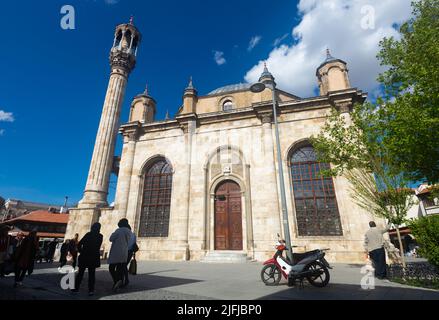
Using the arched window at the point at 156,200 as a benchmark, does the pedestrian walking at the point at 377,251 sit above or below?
below

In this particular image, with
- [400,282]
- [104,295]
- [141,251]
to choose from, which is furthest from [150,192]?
[400,282]

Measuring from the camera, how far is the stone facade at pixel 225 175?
1306 cm

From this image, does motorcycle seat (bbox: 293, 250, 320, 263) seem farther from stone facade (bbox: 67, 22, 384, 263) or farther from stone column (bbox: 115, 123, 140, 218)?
stone column (bbox: 115, 123, 140, 218)

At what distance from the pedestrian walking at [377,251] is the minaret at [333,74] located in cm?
1065

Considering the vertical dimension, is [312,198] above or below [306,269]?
above

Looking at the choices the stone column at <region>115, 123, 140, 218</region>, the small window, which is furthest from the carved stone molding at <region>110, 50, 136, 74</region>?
the small window

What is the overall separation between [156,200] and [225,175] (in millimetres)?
5508

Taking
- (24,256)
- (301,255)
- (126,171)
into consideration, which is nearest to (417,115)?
(301,255)

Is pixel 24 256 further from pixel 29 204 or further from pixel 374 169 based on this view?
pixel 29 204

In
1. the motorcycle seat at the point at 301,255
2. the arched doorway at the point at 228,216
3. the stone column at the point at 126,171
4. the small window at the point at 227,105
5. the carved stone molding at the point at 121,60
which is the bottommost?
the motorcycle seat at the point at 301,255

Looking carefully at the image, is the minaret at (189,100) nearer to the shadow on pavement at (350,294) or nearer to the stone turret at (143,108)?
the stone turret at (143,108)

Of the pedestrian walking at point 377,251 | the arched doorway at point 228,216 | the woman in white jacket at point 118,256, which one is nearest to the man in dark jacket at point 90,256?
the woman in white jacket at point 118,256

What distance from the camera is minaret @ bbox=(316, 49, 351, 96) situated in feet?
50.4

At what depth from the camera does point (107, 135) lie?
18547mm
